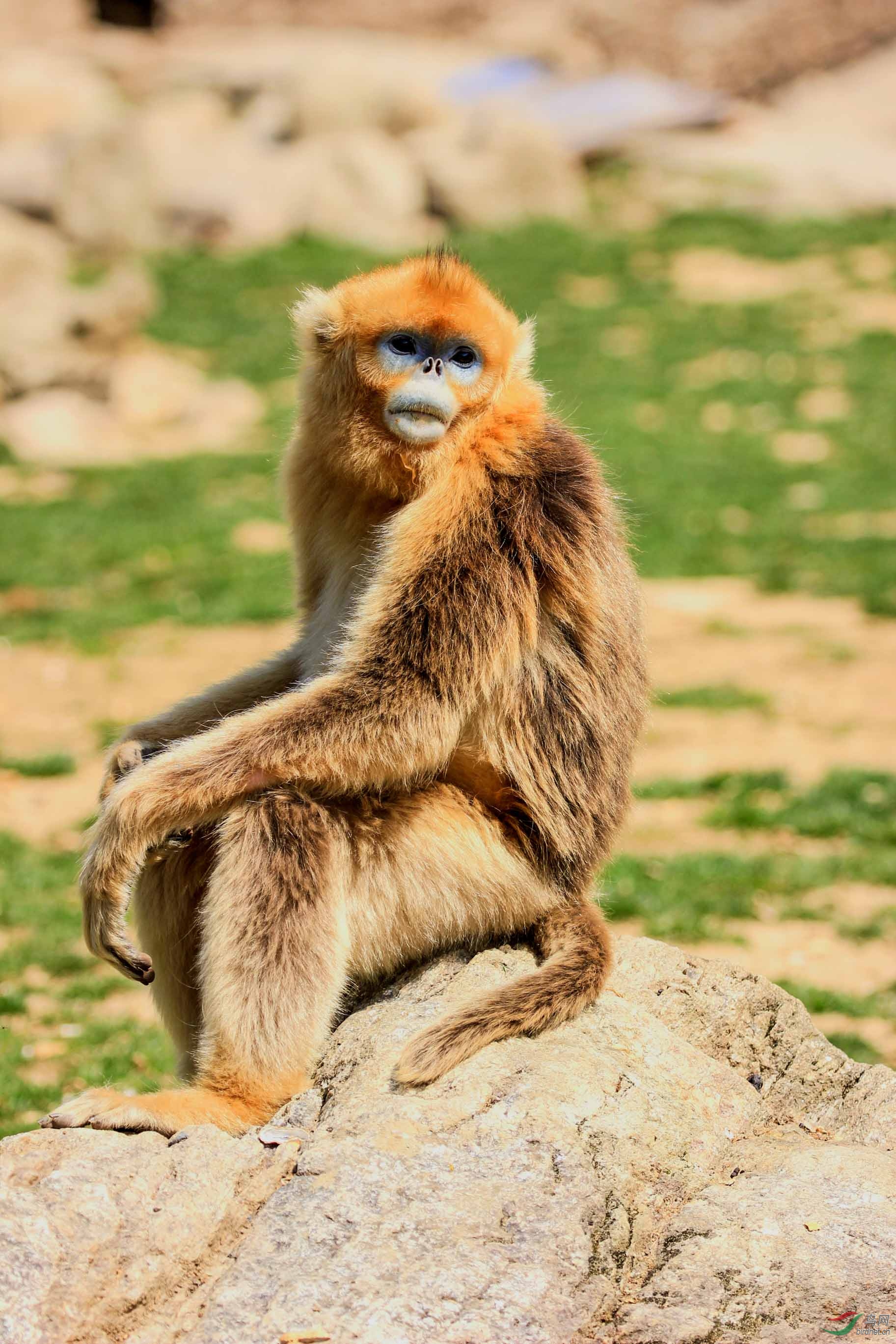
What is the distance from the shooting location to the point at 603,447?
32.3ft

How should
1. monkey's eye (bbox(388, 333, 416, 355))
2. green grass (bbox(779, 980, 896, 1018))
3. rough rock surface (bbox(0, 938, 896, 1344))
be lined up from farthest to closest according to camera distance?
green grass (bbox(779, 980, 896, 1018)), monkey's eye (bbox(388, 333, 416, 355)), rough rock surface (bbox(0, 938, 896, 1344))

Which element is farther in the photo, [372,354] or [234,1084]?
[372,354]

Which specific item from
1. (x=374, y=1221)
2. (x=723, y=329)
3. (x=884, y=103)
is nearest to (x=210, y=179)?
(x=723, y=329)

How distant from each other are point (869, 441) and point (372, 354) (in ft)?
40.3

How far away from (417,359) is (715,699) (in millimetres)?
6260

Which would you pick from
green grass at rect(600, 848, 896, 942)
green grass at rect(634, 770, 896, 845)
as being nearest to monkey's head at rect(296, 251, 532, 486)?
green grass at rect(600, 848, 896, 942)

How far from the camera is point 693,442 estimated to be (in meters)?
15.7

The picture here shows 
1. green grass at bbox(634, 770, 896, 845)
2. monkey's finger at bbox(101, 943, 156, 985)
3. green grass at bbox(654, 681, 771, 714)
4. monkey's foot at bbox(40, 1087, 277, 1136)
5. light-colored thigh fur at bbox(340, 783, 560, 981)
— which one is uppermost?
light-colored thigh fur at bbox(340, 783, 560, 981)

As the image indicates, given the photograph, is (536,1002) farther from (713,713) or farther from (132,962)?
(713,713)

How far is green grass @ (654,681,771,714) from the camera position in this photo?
1022 cm

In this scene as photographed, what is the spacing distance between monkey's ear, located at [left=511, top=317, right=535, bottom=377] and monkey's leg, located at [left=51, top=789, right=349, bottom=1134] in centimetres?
147

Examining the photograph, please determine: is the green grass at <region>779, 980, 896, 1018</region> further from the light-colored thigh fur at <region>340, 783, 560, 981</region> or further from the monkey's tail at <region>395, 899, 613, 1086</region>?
the light-colored thigh fur at <region>340, 783, 560, 981</region>

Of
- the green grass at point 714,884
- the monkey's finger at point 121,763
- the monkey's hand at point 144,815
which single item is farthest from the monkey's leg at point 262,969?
the green grass at point 714,884

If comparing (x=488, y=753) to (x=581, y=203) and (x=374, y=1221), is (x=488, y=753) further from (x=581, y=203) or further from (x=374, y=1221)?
(x=581, y=203)
